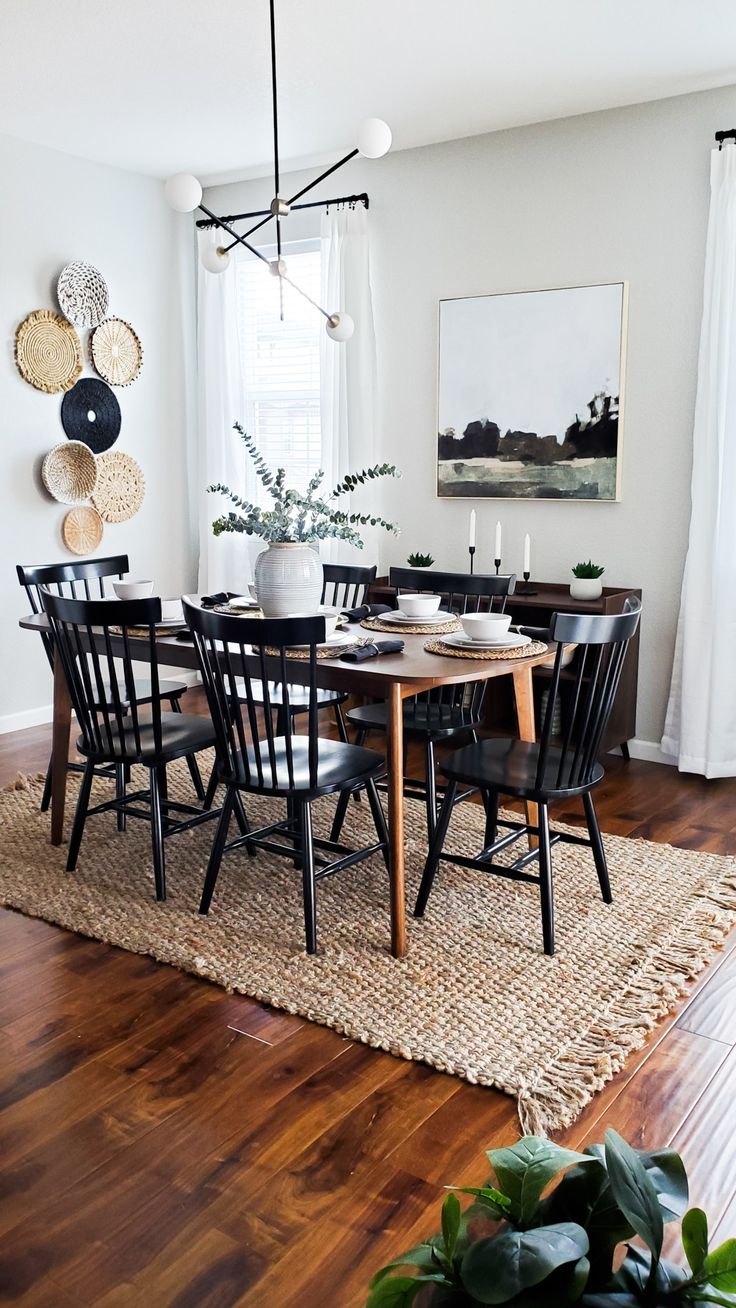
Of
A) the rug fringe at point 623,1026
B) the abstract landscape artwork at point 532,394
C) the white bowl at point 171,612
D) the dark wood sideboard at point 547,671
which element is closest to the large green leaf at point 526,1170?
the rug fringe at point 623,1026

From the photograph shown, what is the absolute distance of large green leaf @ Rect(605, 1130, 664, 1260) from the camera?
0.73 metres

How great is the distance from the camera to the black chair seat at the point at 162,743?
303 cm

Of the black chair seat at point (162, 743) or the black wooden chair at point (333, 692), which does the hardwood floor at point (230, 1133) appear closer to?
the black chair seat at point (162, 743)

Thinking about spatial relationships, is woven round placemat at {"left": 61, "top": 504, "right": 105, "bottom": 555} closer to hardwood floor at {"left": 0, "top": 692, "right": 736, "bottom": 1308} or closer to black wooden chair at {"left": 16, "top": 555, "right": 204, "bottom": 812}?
black wooden chair at {"left": 16, "top": 555, "right": 204, "bottom": 812}

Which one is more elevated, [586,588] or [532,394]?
[532,394]

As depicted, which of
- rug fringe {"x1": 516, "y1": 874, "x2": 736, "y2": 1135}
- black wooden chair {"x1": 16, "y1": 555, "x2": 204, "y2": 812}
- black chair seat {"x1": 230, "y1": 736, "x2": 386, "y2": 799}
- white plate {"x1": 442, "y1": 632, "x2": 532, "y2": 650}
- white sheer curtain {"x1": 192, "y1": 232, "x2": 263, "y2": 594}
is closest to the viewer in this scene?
rug fringe {"x1": 516, "y1": 874, "x2": 736, "y2": 1135}

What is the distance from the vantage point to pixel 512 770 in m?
2.81

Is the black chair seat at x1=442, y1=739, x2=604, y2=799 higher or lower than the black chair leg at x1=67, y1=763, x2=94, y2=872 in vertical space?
higher

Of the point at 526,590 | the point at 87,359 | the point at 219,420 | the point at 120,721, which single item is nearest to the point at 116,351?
the point at 87,359

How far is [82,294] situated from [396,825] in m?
3.71

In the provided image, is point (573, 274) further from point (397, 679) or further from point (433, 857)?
point (433, 857)

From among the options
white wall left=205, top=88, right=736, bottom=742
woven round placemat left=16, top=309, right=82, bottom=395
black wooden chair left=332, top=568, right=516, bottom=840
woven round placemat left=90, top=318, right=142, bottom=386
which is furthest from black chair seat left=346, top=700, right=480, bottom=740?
woven round placemat left=90, top=318, right=142, bottom=386

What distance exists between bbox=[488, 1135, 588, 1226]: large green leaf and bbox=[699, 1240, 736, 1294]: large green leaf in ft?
0.37

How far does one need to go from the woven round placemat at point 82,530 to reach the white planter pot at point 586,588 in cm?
255
